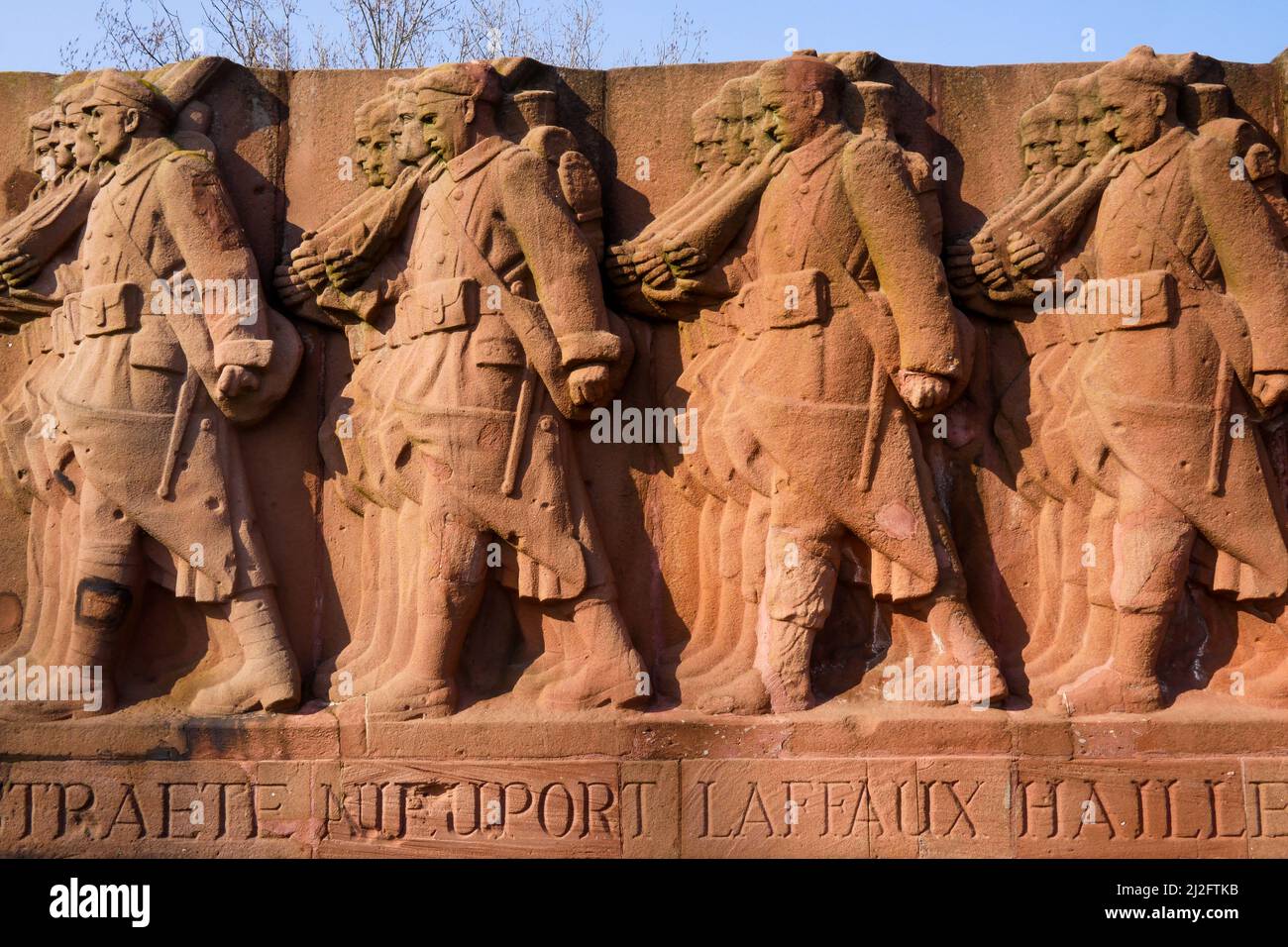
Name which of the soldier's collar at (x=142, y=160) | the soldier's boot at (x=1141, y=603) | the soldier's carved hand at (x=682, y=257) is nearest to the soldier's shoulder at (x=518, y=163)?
the soldier's carved hand at (x=682, y=257)

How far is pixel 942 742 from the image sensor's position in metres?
6.75

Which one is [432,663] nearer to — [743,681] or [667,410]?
[743,681]

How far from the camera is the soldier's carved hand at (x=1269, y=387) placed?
6.83 m

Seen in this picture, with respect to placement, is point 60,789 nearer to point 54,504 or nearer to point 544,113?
point 54,504

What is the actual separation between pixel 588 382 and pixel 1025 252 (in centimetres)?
225

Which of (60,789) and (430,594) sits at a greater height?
(430,594)

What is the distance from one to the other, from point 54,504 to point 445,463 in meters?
2.06

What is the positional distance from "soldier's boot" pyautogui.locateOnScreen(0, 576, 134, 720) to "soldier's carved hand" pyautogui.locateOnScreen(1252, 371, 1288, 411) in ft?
18.2

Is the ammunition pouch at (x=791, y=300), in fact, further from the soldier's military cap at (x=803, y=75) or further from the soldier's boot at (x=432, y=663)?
the soldier's boot at (x=432, y=663)

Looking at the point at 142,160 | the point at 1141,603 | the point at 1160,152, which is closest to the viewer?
the point at 1141,603

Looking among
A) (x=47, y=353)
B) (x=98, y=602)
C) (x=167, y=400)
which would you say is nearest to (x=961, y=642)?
(x=167, y=400)

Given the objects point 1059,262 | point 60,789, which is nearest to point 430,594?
point 60,789

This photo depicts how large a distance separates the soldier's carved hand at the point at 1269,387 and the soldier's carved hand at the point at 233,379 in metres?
4.86

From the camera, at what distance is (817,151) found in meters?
7.01
